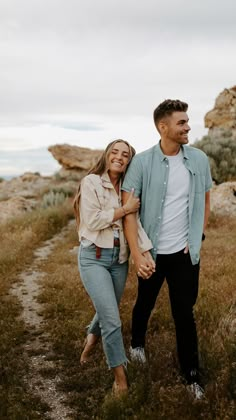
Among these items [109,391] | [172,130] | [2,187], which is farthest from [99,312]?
[2,187]

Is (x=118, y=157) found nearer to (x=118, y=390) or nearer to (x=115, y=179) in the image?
(x=115, y=179)

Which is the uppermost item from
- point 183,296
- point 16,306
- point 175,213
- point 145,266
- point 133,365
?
point 175,213

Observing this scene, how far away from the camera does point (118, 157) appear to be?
4734mm

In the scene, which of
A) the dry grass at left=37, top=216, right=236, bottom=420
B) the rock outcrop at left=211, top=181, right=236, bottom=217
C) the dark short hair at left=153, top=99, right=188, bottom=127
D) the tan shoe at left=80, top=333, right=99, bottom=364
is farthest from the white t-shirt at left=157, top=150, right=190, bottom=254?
the rock outcrop at left=211, top=181, right=236, bottom=217

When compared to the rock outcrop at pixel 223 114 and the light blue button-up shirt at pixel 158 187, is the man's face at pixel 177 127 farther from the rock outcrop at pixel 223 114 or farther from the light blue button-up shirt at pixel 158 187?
the rock outcrop at pixel 223 114

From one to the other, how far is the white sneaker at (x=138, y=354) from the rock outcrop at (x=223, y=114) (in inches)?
773

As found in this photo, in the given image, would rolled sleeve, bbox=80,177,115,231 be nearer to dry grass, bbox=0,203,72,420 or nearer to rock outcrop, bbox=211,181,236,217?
dry grass, bbox=0,203,72,420

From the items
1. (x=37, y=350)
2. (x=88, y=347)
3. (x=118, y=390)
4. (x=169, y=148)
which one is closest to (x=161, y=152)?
(x=169, y=148)

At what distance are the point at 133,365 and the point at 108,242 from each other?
127 centimetres

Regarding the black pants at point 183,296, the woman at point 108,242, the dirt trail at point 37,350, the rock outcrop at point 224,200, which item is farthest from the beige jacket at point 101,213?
the rock outcrop at point 224,200

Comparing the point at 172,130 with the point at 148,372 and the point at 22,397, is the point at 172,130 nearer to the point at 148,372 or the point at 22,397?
the point at 148,372

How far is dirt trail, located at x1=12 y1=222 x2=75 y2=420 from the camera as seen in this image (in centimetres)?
499

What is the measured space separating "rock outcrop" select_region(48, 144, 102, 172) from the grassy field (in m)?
23.4

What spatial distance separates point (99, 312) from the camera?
4.64 metres
